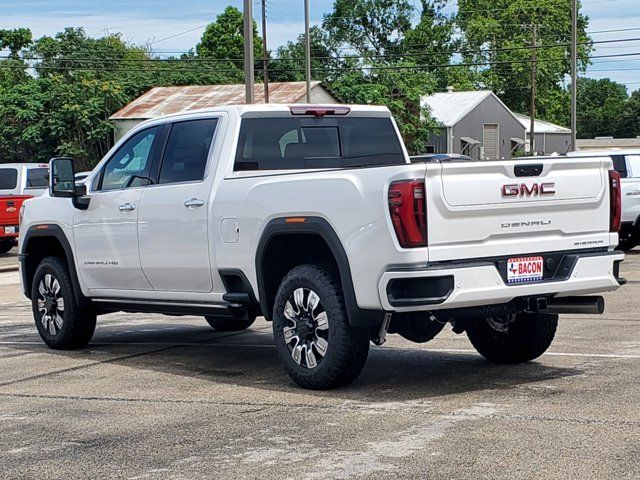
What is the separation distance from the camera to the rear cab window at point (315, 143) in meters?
9.66

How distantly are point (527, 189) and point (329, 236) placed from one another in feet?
4.44

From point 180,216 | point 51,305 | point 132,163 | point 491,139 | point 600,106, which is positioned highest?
point 600,106

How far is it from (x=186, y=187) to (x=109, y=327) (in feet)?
13.5

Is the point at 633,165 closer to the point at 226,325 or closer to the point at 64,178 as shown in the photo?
the point at 226,325

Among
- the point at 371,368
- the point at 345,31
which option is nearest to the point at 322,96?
the point at 345,31

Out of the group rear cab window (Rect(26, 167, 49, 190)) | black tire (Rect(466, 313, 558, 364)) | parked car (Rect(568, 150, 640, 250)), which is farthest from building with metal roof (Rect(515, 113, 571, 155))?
black tire (Rect(466, 313, 558, 364))

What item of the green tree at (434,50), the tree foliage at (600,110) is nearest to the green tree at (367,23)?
the green tree at (434,50)

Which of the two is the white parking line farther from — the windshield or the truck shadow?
the windshield

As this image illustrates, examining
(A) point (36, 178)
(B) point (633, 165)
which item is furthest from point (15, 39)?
(B) point (633, 165)

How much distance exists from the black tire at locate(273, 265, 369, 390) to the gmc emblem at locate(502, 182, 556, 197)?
1.30m

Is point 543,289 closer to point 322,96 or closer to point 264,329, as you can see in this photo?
point 264,329

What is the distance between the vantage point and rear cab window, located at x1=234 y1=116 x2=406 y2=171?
966cm

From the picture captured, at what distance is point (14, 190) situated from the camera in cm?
2767

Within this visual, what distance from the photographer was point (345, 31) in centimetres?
10644
